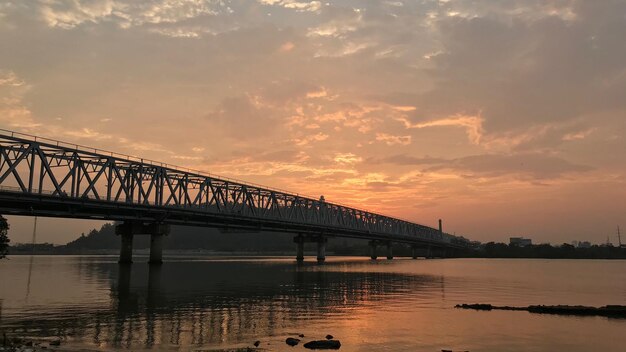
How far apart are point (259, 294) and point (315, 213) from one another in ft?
468

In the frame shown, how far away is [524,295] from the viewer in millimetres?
53250

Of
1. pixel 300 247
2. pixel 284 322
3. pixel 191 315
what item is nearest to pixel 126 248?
pixel 300 247

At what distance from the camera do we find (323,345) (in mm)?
24281

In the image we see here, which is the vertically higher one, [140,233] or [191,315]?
[140,233]

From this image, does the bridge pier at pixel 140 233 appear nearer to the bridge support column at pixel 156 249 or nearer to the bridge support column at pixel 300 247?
the bridge support column at pixel 156 249

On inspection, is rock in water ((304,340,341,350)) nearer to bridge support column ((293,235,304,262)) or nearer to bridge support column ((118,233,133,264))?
bridge support column ((118,233,133,264))

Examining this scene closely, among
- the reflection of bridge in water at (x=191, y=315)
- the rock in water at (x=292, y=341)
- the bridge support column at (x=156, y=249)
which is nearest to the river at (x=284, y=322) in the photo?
the reflection of bridge in water at (x=191, y=315)

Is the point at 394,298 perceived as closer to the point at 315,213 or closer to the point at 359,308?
the point at 359,308

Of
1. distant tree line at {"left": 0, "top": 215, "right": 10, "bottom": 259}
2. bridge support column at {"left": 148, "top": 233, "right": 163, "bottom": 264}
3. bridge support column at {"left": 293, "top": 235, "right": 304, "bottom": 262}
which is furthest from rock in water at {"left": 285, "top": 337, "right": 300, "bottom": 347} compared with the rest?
bridge support column at {"left": 293, "top": 235, "right": 304, "bottom": 262}

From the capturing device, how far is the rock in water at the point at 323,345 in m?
24.0

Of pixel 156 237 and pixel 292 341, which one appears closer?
pixel 292 341

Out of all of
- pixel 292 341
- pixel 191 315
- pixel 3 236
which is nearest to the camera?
pixel 292 341

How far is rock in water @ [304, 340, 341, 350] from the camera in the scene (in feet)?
78.9

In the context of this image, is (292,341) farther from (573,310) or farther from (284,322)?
(573,310)
